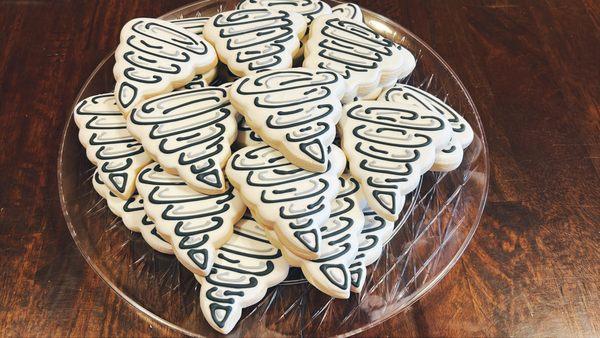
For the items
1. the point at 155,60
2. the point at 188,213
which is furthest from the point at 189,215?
the point at 155,60

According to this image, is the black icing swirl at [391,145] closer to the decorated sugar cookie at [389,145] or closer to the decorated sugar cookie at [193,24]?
the decorated sugar cookie at [389,145]

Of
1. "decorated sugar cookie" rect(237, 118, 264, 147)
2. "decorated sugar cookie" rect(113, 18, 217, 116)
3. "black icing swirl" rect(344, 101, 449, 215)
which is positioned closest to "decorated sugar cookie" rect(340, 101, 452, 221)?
"black icing swirl" rect(344, 101, 449, 215)

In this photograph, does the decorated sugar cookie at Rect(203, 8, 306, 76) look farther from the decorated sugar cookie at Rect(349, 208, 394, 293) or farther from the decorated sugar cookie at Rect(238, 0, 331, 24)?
the decorated sugar cookie at Rect(349, 208, 394, 293)

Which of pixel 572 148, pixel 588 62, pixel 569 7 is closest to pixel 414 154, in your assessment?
pixel 572 148

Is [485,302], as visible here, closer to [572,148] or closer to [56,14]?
[572,148]

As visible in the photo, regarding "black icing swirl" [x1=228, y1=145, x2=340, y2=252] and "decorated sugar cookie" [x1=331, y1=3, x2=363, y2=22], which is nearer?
"black icing swirl" [x1=228, y1=145, x2=340, y2=252]

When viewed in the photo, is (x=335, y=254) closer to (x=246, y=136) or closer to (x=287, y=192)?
(x=287, y=192)
